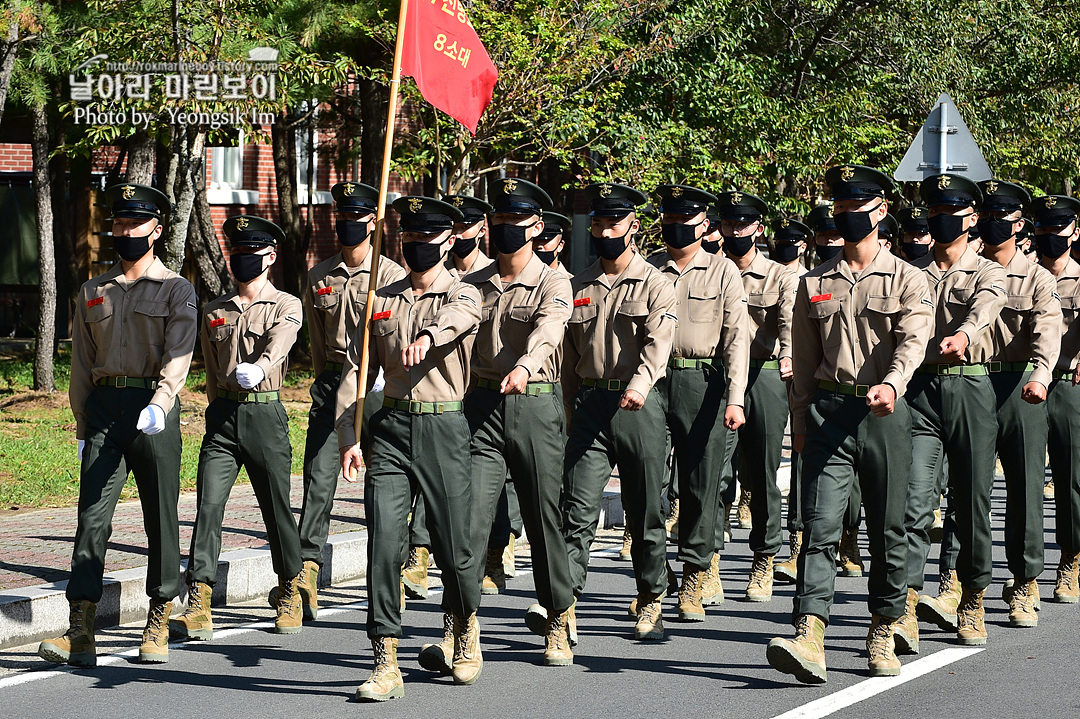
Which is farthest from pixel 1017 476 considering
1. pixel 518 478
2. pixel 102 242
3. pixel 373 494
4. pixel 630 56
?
pixel 102 242

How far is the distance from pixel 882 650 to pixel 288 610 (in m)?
3.15

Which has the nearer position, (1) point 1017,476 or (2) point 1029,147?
(1) point 1017,476

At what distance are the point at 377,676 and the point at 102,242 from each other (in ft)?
70.2

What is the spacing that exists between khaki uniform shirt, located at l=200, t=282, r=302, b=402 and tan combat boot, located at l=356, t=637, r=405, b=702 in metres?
1.82

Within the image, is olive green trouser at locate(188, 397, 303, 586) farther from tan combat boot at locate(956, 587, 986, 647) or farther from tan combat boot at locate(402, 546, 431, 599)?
tan combat boot at locate(956, 587, 986, 647)

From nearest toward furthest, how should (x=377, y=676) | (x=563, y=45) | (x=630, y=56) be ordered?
(x=377, y=676), (x=563, y=45), (x=630, y=56)

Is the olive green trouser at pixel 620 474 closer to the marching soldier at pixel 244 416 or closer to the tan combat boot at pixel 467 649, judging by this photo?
the tan combat boot at pixel 467 649

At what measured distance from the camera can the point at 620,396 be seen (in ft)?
24.9

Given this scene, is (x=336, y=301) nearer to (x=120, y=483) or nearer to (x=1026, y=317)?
(x=120, y=483)

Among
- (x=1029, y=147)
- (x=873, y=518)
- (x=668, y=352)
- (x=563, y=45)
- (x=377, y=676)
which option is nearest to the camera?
(x=377, y=676)

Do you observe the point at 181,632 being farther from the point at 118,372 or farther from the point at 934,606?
the point at 934,606

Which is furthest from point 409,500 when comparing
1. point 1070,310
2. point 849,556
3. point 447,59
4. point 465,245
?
point 1070,310

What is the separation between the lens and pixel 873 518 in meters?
6.99

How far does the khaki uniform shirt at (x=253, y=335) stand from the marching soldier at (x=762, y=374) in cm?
298
